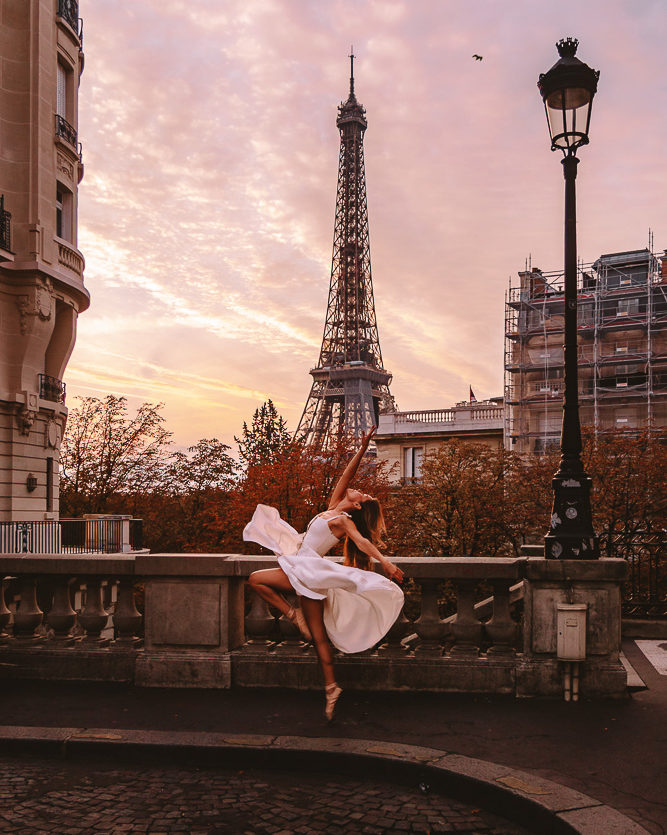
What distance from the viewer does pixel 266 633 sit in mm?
7535

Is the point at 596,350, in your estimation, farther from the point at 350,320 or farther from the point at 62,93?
the point at 62,93

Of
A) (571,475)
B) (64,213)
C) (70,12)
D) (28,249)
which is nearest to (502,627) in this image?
(571,475)

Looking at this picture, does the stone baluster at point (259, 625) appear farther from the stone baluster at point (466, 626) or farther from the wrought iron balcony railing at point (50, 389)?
the wrought iron balcony railing at point (50, 389)

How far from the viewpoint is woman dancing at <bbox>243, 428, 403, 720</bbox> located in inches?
245

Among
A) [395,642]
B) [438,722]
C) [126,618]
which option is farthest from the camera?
[126,618]

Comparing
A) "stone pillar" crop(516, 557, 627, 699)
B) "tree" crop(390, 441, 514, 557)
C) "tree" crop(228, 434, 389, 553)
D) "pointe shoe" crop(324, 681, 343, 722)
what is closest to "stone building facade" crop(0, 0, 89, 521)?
"tree" crop(228, 434, 389, 553)

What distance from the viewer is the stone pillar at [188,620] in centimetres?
729

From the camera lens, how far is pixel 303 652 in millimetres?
7266

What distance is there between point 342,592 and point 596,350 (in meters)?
50.3

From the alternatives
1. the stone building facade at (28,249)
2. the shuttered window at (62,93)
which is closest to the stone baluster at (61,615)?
the stone building facade at (28,249)

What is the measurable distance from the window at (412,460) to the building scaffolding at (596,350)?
238 inches

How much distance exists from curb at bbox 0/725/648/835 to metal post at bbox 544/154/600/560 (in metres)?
2.48

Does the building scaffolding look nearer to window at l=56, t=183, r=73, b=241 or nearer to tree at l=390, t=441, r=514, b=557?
tree at l=390, t=441, r=514, b=557

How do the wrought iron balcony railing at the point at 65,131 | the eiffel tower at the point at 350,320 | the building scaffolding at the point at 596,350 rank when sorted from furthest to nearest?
the eiffel tower at the point at 350,320 → the building scaffolding at the point at 596,350 → the wrought iron balcony railing at the point at 65,131
